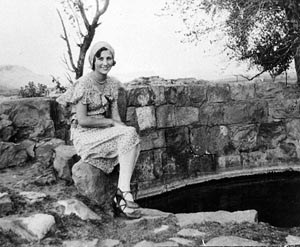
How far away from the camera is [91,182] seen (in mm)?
3631

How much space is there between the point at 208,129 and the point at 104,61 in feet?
12.0

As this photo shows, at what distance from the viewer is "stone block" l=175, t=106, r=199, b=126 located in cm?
670

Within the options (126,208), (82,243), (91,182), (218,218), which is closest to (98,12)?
(91,182)

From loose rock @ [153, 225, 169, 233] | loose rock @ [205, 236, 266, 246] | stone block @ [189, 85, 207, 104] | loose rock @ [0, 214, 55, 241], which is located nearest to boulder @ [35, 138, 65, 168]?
loose rock @ [0, 214, 55, 241]

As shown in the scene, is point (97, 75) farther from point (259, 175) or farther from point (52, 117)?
point (259, 175)

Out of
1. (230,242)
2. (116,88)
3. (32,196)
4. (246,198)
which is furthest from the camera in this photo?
(246,198)

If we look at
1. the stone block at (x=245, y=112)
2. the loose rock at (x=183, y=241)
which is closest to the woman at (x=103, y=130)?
the loose rock at (x=183, y=241)

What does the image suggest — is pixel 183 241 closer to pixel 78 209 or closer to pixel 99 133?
pixel 78 209

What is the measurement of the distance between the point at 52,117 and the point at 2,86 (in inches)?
186

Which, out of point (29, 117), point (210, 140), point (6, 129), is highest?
point (29, 117)

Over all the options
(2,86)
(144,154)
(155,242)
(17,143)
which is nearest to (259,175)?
(144,154)

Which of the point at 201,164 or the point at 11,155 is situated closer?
the point at 11,155

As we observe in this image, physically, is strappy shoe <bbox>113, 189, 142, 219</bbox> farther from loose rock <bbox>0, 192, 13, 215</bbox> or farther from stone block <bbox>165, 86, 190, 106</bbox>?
stone block <bbox>165, 86, 190, 106</bbox>

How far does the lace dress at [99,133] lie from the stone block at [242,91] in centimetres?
360
